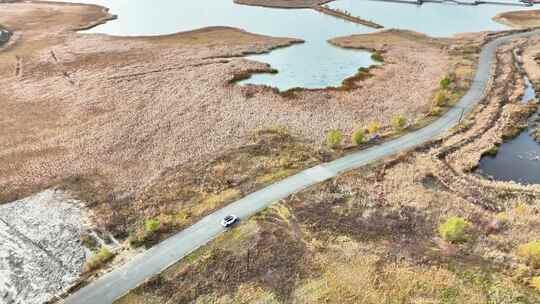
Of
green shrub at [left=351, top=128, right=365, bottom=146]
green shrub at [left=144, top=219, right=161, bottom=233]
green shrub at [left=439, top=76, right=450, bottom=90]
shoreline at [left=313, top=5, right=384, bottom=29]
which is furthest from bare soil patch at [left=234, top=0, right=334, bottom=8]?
green shrub at [left=144, top=219, right=161, bottom=233]

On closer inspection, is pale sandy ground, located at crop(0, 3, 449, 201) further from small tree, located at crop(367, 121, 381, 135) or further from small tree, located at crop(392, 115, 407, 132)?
small tree, located at crop(367, 121, 381, 135)

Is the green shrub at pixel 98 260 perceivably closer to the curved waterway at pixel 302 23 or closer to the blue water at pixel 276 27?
the curved waterway at pixel 302 23

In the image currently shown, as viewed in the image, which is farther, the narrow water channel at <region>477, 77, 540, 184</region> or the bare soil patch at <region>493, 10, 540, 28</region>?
the bare soil patch at <region>493, 10, 540, 28</region>

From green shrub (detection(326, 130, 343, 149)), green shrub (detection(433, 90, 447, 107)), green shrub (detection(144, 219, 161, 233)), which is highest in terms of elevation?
green shrub (detection(433, 90, 447, 107))

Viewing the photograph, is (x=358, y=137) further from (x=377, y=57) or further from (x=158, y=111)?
(x=377, y=57)

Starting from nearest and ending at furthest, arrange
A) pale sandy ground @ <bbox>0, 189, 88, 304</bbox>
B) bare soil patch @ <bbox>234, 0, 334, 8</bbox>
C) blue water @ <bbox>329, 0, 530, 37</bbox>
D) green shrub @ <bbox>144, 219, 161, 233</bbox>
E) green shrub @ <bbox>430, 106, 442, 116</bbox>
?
pale sandy ground @ <bbox>0, 189, 88, 304</bbox>, green shrub @ <bbox>144, 219, 161, 233</bbox>, green shrub @ <bbox>430, 106, 442, 116</bbox>, blue water @ <bbox>329, 0, 530, 37</bbox>, bare soil patch @ <bbox>234, 0, 334, 8</bbox>

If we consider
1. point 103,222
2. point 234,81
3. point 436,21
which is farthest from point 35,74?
point 436,21

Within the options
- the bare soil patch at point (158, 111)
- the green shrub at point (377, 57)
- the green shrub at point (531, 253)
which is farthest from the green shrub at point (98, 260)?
the green shrub at point (377, 57)
